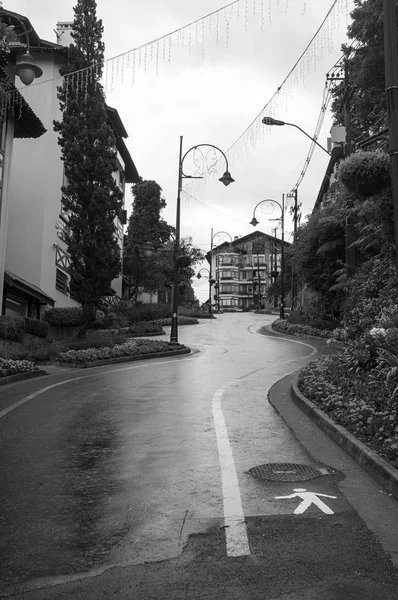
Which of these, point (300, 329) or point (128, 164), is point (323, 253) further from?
point (128, 164)

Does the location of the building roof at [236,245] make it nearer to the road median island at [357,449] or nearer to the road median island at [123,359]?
the road median island at [123,359]

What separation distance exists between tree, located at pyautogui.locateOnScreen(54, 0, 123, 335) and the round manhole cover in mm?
20029

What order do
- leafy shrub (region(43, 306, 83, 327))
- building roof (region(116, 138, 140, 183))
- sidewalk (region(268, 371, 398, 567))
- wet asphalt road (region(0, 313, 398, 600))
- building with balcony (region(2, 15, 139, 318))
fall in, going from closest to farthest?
1. wet asphalt road (region(0, 313, 398, 600))
2. sidewalk (region(268, 371, 398, 567))
3. leafy shrub (region(43, 306, 83, 327))
4. building with balcony (region(2, 15, 139, 318))
5. building roof (region(116, 138, 140, 183))

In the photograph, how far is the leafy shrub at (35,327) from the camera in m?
24.9

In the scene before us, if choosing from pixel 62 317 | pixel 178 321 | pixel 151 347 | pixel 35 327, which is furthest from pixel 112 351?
pixel 178 321

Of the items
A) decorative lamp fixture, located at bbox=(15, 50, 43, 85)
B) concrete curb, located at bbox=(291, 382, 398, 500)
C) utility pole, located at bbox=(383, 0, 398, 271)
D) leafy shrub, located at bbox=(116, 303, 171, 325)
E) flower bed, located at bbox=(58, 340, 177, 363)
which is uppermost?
decorative lamp fixture, located at bbox=(15, 50, 43, 85)

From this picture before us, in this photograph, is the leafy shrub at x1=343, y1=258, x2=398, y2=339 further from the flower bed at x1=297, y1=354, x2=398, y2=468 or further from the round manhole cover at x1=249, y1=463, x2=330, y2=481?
the round manhole cover at x1=249, y1=463, x2=330, y2=481

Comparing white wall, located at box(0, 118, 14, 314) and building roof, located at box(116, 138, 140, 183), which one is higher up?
building roof, located at box(116, 138, 140, 183)

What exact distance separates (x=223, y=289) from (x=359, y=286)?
114422 mm

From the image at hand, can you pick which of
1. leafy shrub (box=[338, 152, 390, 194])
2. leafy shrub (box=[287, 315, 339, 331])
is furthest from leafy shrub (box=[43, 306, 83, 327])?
leafy shrub (box=[338, 152, 390, 194])

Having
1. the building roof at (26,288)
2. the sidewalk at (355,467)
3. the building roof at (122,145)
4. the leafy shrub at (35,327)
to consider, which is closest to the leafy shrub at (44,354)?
the leafy shrub at (35,327)

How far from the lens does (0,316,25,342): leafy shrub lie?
2225cm

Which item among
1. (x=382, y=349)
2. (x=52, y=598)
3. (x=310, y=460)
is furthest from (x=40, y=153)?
(x=52, y=598)

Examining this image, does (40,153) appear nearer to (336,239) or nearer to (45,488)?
(336,239)
